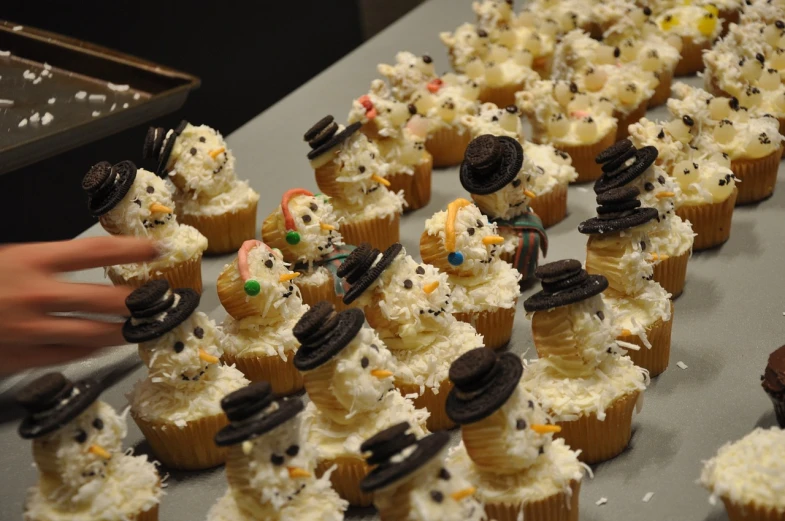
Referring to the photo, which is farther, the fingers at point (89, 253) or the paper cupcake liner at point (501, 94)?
the paper cupcake liner at point (501, 94)

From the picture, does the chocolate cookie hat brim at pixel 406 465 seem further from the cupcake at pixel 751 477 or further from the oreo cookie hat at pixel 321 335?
the cupcake at pixel 751 477

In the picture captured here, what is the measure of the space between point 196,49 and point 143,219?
9.20ft

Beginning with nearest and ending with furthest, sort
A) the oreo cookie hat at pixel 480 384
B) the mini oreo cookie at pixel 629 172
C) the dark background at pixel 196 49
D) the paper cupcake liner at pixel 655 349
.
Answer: the oreo cookie hat at pixel 480 384, the paper cupcake liner at pixel 655 349, the mini oreo cookie at pixel 629 172, the dark background at pixel 196 49

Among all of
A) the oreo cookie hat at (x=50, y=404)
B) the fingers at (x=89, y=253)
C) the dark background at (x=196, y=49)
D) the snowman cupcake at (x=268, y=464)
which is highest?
the fingers at (x=89, y=253)

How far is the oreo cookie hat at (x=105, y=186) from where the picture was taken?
10.5 feet

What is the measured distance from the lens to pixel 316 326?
7.53 feet

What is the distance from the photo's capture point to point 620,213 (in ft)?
8.97

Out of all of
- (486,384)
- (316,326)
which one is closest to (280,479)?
(316,326)

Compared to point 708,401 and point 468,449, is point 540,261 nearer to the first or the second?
point 708,401

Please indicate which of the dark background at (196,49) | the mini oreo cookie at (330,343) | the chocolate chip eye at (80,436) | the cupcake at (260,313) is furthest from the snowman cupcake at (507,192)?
the dark background at (196,49)

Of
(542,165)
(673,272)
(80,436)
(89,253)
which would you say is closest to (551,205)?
(542,165)

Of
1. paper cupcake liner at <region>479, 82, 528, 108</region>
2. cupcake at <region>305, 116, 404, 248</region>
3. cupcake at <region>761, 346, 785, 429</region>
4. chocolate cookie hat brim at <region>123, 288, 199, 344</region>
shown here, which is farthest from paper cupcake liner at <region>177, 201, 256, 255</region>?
cupcake at <region>761, 346, 785, 429</region>

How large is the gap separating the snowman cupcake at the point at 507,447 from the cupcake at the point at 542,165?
1641mm

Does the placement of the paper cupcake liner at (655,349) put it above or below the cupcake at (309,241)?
below
